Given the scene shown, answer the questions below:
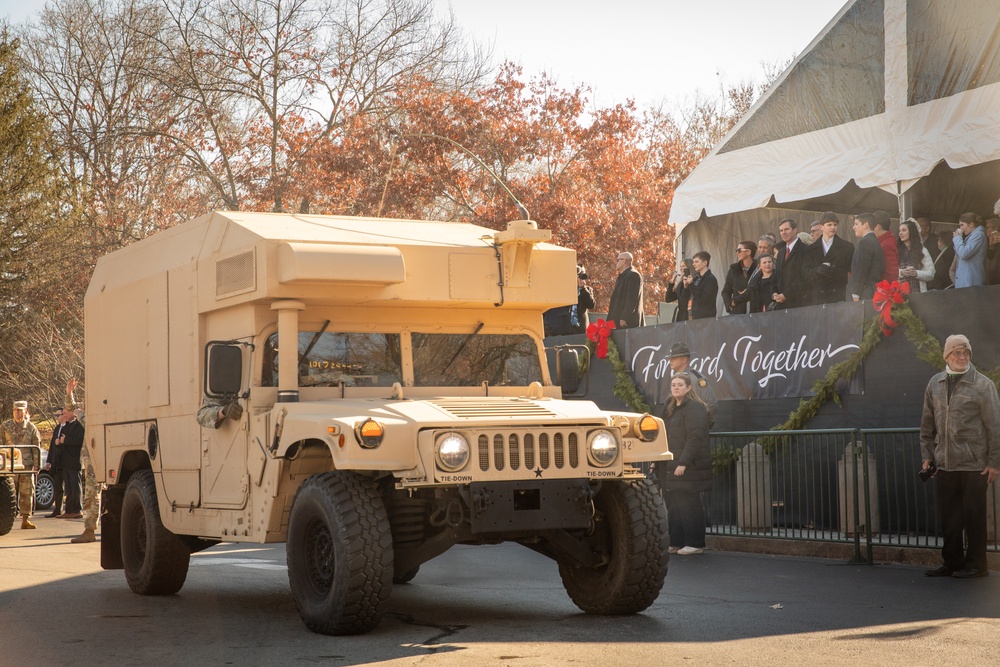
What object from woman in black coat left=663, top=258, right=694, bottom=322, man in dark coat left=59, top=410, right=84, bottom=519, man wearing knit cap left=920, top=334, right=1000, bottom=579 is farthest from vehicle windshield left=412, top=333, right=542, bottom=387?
man in dark coat left=59, top=410, right=84, bottom=519

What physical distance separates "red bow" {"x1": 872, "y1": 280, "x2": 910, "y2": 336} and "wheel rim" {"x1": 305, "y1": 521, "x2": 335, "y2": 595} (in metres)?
8.38

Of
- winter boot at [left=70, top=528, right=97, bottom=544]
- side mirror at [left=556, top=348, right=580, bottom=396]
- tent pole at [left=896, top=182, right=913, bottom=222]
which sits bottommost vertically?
winter boot at [left=70, top=528, right=97, bottom=544]

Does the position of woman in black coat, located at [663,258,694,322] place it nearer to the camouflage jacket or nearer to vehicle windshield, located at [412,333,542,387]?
vehicle windshield, located at [412,333,542,387]

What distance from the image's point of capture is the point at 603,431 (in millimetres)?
8773

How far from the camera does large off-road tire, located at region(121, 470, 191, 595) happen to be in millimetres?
11172

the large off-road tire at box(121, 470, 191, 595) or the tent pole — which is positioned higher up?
the tent pole

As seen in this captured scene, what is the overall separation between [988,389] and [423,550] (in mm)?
5429

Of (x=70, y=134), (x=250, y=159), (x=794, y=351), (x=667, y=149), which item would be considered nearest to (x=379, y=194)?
(x=250, y=159)

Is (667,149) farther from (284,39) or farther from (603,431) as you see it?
(603,431)

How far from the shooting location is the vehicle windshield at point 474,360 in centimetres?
994

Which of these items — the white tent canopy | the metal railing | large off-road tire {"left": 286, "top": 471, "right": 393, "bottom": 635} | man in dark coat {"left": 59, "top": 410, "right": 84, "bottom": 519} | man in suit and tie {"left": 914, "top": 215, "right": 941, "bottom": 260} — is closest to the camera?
large off-road tire {"left": 286, "top": 471, "right": 393, "bottom": 635}

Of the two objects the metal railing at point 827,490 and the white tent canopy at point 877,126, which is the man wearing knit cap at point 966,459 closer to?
the metal railing at point 827,490

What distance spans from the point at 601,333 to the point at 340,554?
11.5 meters

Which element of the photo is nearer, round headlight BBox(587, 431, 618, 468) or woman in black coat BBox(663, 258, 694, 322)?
round headlight BBox(587, 431, 618, 468)
